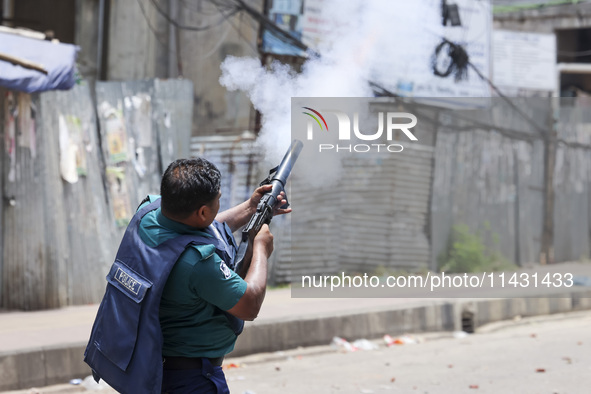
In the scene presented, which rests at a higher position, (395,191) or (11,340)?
(395,191)

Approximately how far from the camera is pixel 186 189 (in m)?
2.46

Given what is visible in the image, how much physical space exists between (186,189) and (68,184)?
5607 millimetres

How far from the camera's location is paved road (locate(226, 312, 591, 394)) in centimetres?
541

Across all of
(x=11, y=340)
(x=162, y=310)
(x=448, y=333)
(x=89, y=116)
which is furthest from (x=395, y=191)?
(x=162, y=310)

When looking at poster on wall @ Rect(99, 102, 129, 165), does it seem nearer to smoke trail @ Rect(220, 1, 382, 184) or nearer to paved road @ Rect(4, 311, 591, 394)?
smoke trail @ Rect(220, 1, 382, 184)

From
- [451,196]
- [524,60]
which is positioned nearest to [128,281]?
[451,196]

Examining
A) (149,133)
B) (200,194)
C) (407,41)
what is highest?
(407,41)

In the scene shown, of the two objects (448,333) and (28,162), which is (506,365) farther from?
(28,162)

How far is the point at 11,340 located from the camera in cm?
577

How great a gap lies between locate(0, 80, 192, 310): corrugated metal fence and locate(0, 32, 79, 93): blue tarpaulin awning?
40 cm

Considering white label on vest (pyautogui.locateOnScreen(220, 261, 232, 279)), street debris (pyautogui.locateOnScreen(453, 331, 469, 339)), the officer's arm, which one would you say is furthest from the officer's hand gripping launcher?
street debris (pyautogui.locateOnScreen(453, 331, 469, 339))

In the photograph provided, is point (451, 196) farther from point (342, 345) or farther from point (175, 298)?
point (175, 298)

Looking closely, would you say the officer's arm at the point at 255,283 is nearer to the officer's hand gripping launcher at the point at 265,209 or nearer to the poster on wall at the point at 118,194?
the officer's hand gripping launcher at the point at 265,209

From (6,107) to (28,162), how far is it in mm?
551
